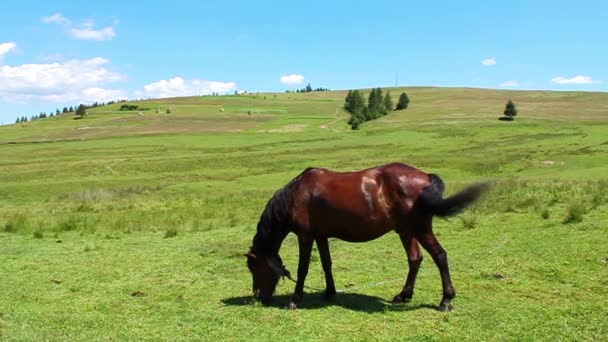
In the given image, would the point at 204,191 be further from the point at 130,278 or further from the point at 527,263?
the point at 527,263

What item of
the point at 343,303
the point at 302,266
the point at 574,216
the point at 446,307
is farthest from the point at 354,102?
the point at 446,307

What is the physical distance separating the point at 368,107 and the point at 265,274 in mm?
106654

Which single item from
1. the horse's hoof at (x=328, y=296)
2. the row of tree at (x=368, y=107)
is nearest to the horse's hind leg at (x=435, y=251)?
the horse's hoof at (x=328, y=296)

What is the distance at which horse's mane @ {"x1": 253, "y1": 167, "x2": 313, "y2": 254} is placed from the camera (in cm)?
1002

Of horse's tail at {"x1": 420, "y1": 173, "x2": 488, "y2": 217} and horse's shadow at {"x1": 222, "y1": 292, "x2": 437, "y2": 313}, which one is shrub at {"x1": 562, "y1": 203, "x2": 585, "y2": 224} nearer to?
horse's tail at {"x1": 420, "y1": 173, "x2": 488, "y2": 217}

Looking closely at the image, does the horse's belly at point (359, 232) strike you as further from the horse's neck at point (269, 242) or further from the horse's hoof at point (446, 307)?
the horse's hoof at point (446, 307)

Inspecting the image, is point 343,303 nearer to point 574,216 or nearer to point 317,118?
point 574,216

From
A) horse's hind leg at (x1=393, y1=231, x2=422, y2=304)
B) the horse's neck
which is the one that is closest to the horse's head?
the horse's neck

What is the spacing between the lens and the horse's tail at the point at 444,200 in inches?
367

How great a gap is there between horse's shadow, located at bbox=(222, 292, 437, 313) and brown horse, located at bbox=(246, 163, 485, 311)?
18 centimetres

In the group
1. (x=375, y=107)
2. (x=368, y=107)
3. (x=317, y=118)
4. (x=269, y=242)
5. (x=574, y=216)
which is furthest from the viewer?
(x=317, y=118)

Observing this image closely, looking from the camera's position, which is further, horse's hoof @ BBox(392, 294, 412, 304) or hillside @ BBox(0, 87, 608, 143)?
hillside @ BBox(0, 87, 608, 143)

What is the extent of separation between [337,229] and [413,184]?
1581mm

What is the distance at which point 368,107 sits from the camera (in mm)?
114750
